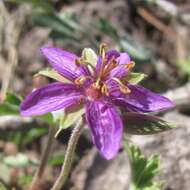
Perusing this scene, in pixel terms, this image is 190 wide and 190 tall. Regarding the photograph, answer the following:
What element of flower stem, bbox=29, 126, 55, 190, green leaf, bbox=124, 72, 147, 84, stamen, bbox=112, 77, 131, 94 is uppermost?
stamen, bbox=112, 77, 131, 94

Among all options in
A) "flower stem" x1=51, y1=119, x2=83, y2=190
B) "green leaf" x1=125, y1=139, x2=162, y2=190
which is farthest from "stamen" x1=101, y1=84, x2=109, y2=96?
"green leaf" x1=125, y1=139, x2=162, y2=190

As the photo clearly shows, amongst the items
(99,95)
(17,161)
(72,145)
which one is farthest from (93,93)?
(17,161)

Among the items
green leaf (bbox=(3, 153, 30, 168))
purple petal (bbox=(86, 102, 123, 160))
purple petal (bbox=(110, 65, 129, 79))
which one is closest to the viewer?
purple petal (bbox=(86, 102, 123, 160))

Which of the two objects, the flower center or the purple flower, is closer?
the purple flower

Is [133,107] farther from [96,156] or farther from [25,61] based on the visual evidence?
[25,61]

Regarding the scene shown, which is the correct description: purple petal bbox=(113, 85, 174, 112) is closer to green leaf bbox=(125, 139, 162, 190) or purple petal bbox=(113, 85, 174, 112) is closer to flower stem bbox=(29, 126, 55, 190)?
green leaf bbox=(125, 139, 162, 190)
